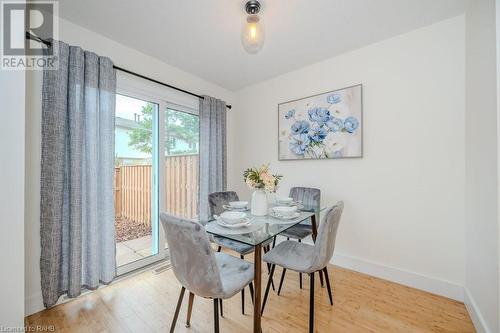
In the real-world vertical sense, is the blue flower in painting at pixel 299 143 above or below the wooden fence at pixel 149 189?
above

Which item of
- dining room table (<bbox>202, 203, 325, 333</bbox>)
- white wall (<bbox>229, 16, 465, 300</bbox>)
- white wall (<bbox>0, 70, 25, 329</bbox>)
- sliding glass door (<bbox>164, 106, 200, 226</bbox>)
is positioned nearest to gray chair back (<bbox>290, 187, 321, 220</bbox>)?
white wall (<bbox>229, 16, 465, 300</bbox>)

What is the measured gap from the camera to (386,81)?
2.14m

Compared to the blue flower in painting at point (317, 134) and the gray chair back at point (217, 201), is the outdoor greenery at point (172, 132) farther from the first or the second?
the blue flower in painting at point (317, 134)

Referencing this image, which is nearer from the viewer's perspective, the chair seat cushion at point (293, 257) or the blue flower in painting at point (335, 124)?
the chair seat cushion at point (293, 257)

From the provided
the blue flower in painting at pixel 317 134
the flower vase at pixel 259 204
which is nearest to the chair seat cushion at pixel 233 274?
the flower vase at pixel 259 204

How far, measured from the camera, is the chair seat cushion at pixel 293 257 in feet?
4.83

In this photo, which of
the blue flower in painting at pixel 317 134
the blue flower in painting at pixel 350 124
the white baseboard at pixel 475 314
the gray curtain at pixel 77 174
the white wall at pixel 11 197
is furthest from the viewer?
the blue flower in painting at pixel 317 134

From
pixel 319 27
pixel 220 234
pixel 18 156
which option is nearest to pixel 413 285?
pixel 220 234

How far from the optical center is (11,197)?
1078mm

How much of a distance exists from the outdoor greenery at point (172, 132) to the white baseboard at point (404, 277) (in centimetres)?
241

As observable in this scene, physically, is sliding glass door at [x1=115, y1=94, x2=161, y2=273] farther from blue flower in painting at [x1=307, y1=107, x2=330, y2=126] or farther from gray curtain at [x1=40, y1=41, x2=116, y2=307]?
blue flower in painting at [x1=307, y1=107, x2=330, y2=126]

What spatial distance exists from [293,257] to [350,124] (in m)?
1.59

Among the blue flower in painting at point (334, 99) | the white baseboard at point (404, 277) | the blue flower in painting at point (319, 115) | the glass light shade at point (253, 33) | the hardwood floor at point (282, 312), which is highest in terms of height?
the glass light shade at point (253, 33)

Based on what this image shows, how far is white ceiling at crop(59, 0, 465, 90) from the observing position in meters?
1.67
